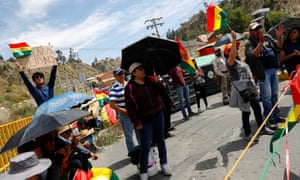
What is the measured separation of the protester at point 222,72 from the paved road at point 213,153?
4.13ft

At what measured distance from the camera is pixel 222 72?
813cm

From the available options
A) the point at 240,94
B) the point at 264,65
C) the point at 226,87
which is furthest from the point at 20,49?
the point at 226,87

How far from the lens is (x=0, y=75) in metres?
82.2

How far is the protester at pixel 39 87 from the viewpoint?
3923 mm

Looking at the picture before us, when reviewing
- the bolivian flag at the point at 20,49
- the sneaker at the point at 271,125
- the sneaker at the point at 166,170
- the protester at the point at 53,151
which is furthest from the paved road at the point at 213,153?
the bolivian flag at the point at 20,49

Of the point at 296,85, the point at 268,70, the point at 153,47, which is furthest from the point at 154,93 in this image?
the point at 268,70

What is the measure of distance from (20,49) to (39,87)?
679 mm

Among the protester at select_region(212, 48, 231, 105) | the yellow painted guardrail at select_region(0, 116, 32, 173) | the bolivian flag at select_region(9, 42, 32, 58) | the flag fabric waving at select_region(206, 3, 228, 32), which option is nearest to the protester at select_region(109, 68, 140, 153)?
the bolivian flag at select_region(9, 42, 32, 58)

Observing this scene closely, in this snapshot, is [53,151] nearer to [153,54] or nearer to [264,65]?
[153,54]

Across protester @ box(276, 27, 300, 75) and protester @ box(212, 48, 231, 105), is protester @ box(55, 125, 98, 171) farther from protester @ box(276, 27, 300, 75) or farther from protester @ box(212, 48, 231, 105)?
protester @ box(212, 48, 231, 105)

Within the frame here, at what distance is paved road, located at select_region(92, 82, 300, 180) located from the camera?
11.6 feet

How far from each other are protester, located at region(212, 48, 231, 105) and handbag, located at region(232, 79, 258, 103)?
322 centimetres

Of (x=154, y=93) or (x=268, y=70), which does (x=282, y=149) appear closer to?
(x=268, y=70)

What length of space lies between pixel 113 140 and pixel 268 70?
4445 millimetres
